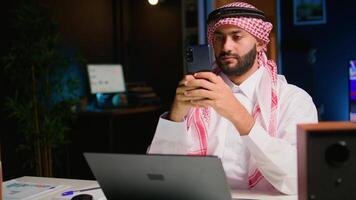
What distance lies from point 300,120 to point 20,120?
264 cm

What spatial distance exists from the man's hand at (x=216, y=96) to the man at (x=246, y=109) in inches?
5.4


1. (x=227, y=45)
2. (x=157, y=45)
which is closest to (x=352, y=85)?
(x=157, y=45)

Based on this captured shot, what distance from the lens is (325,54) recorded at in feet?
16.4

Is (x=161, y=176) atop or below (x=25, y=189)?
atop

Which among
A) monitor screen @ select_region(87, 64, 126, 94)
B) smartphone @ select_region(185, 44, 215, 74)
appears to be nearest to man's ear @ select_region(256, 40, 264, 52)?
smartphone @ select_region(185, 44, 215, 74)

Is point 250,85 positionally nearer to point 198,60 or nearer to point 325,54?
point 198,60

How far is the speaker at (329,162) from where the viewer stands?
0.93 metres

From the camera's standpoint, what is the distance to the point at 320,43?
502 centimetres

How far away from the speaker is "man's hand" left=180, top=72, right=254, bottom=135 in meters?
0.46

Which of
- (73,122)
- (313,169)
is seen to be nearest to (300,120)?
Answer: (313,169)

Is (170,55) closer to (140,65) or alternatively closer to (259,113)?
(140,65)

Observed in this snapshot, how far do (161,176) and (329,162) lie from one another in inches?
15.3

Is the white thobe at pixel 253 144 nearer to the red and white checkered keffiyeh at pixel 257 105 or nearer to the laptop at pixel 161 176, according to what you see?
the red and white checkered keffiyeh at pixel 257 105

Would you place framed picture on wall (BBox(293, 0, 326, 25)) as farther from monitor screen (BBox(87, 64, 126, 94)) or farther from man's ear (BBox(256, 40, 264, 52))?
man's ear (BBox(256, 40, 264, 52))
